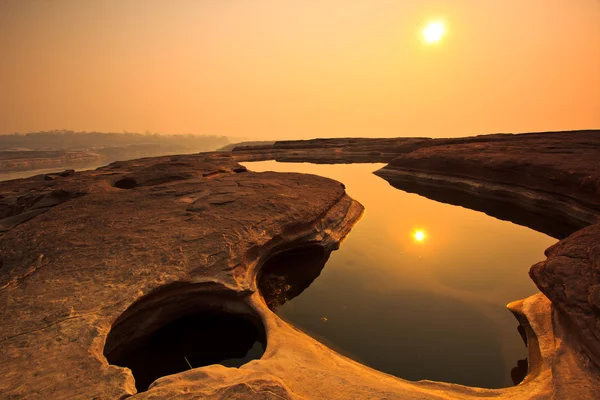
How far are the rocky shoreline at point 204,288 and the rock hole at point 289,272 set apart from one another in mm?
253

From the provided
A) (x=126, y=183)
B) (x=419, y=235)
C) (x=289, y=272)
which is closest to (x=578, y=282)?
(x=419, y=235)

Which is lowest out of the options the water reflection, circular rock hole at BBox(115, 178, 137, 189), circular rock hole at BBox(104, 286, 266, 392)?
circular rock hole at BBox(104, 286, 266, 392)

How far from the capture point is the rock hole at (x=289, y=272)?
5.54 m

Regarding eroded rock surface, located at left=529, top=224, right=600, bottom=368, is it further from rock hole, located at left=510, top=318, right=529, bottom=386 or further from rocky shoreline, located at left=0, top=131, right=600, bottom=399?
rock hole, located at left=510, top=318, right=529, bottom=386

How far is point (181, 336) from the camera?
438 centimetres

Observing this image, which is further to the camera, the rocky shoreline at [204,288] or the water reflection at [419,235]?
the water reflection at [419,235]

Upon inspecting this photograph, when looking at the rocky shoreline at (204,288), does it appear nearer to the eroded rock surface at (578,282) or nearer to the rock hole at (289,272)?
the eroded rock surface at (578,282)

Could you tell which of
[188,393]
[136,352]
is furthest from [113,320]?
[188,393]

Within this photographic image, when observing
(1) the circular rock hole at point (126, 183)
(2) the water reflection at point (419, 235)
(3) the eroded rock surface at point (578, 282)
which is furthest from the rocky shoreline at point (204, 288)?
(2) the water reflection at point (419, 235)

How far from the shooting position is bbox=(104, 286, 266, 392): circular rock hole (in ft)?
12.5

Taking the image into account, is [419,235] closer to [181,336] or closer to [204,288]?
[204,288]

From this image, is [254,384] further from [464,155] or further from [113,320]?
[464,155]

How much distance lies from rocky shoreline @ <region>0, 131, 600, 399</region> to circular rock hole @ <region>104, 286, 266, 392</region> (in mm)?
33

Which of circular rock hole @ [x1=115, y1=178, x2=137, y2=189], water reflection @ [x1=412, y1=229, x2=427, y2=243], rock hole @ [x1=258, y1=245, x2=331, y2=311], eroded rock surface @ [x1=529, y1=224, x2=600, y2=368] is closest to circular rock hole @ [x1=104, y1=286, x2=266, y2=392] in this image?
rock hole @ [x1=258, y1=245, x2=331, y2=311]
